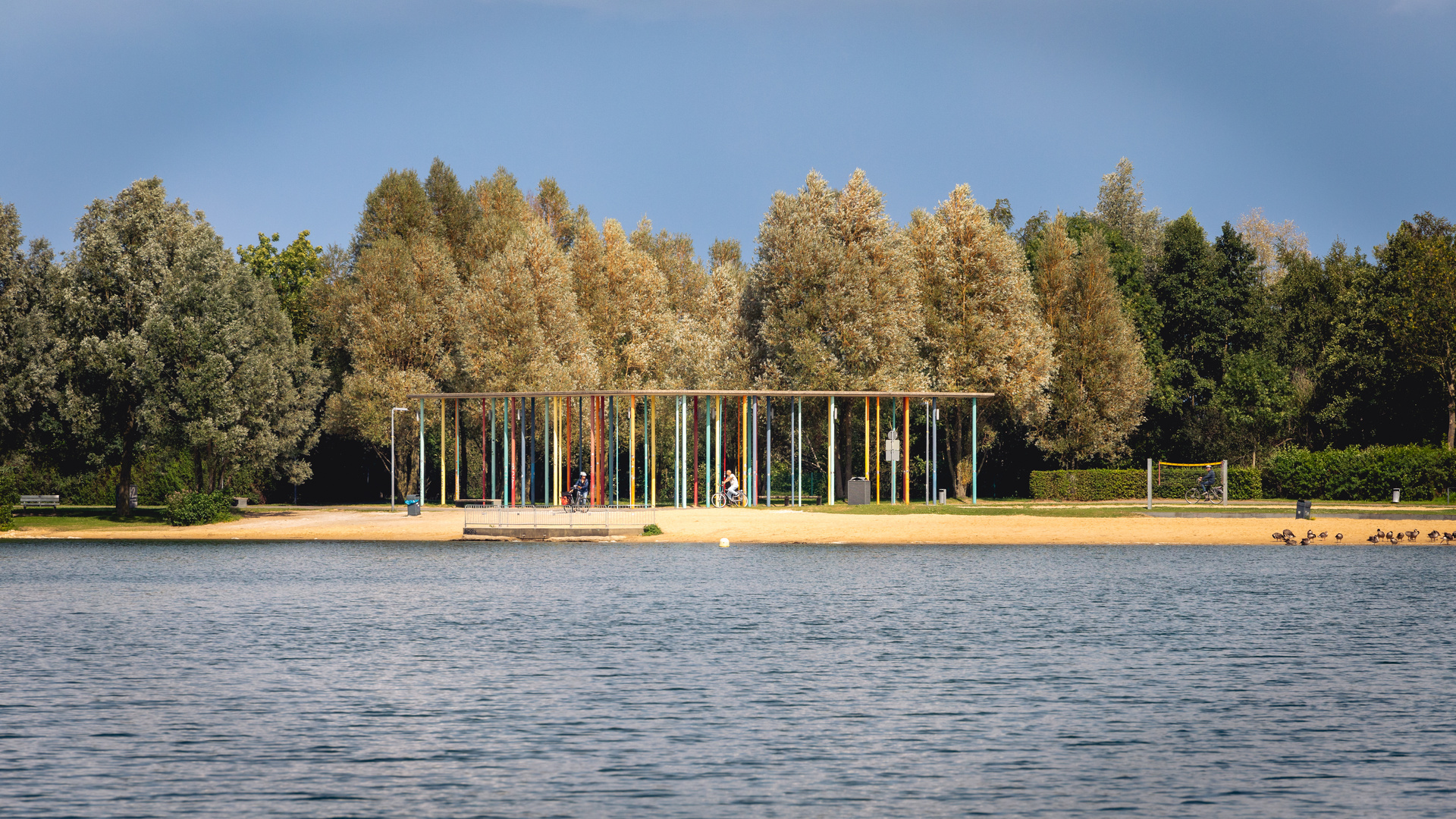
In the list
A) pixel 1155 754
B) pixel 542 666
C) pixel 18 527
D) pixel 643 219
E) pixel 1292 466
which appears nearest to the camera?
pixel 1155 754

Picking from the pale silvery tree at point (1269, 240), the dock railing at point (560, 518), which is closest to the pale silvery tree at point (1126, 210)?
the pale silvery tree at point (1269, 240)

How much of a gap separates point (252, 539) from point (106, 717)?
33343 mm

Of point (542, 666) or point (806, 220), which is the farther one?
point (806, 220)

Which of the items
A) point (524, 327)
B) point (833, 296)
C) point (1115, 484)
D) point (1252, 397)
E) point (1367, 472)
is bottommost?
point (1115, 484)

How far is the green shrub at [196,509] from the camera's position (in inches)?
2185

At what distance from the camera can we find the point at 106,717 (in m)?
19.1

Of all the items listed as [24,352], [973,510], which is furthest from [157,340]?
[973,510]

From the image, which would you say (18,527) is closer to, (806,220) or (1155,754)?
(806,220)

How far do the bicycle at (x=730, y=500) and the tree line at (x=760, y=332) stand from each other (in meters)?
7.18

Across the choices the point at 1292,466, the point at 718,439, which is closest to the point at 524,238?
the point at 718,439

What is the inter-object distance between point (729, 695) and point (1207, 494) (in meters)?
48.7

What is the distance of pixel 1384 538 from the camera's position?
1859 inches

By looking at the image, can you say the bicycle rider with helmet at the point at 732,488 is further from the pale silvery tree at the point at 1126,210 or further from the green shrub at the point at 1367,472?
the pale silvery tree at the point at 1126,210

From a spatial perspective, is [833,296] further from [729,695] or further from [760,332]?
[729,695]
